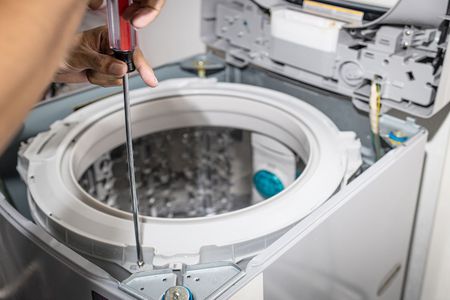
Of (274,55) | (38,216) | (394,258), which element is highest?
(274,55)

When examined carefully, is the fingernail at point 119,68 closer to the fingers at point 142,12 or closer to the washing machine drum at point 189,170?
the fingers at point 142,12

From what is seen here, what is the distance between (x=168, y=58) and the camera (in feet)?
4.93

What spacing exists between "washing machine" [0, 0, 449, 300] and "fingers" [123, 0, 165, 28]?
1.08ft

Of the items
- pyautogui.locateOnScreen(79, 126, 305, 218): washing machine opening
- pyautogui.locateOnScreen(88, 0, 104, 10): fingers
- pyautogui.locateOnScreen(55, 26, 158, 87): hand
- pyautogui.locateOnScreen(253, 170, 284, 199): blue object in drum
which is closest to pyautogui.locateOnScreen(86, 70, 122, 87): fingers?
pyautogui.locateOnScreen(55, 26, 158, 87): hand

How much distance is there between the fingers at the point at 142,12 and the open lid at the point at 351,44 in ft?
1.65

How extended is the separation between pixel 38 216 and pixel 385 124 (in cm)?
67

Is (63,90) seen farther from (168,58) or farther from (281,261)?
(281,261)

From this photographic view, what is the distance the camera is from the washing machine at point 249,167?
764 mm

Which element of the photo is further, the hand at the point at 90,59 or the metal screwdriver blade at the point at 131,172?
the hand at the point at 90,59

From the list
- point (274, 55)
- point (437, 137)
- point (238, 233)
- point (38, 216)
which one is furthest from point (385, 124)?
point (38, 216)

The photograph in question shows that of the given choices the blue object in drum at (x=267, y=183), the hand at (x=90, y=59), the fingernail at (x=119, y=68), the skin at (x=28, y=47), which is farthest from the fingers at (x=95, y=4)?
the blue object in drum at (x=267, y=183)

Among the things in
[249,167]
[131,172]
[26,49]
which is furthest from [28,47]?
[249,167]

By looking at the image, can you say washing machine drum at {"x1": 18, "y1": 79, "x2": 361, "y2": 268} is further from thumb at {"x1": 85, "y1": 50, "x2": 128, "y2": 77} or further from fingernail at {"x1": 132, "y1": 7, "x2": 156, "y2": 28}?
fingernail at {"x1": 132, "y1": 7, "x2": 156, "y2": 28}

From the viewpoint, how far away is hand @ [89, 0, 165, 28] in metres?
0.58
